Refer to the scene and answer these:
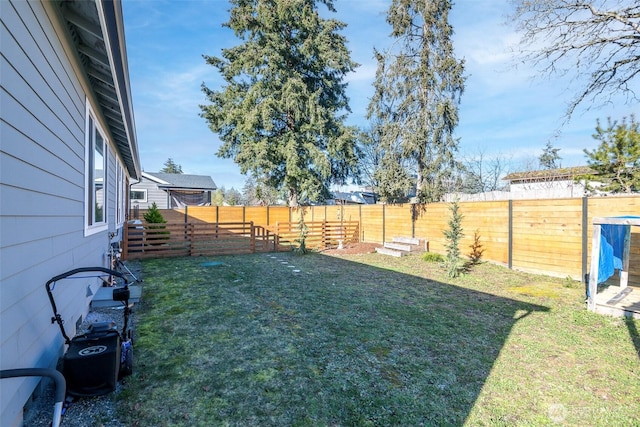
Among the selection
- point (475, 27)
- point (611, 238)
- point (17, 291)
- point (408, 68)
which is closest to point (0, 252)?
point (17, 291)

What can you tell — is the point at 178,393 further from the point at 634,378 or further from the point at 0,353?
the point at 634,378

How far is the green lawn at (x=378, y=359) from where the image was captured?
2189 millimetres

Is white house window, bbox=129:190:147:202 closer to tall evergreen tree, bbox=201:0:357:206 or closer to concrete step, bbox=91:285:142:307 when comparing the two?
tall evergreen tree, bbox=201:0:357:206

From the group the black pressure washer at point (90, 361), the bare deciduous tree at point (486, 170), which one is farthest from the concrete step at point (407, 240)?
the bare deciduous tree at point (486, 170)

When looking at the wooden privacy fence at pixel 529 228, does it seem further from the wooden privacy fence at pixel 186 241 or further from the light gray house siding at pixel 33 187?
the light gray house siding at pixel 33 187

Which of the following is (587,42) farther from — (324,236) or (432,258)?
(324,236)

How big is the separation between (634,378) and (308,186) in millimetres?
14089

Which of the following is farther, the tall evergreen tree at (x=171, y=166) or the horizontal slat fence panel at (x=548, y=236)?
the tall evergreen tree at (x=171, y=166)

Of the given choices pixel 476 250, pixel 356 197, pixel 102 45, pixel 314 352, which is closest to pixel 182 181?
pixel 356 197

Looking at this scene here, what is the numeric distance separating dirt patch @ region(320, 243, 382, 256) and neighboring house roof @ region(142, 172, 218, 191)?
14015 millimetres

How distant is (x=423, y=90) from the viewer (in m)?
11.7

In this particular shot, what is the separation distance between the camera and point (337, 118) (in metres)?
17.2

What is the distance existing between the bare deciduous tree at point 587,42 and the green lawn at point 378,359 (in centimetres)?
434

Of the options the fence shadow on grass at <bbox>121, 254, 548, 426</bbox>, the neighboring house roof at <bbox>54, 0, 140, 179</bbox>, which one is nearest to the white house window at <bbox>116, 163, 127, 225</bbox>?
the fence shadow on grass at <bbox>121, 254, 548, 426</bbox>
